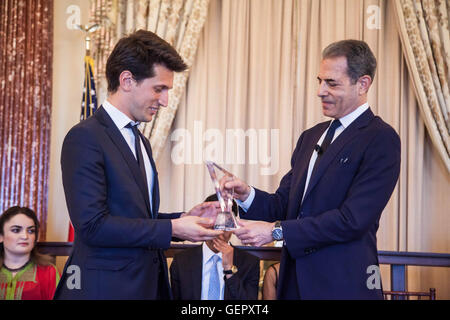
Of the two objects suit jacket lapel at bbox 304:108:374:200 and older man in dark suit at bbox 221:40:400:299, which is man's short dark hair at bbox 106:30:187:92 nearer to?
older man in dark suit at bbox 221:40:400:299

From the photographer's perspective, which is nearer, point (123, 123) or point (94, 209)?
point (94, 209)

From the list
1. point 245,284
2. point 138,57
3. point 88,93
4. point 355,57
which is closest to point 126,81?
point 138,57

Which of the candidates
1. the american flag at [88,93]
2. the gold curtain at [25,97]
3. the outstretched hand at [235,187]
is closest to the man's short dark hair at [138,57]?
the outstretched hand at [235,187]

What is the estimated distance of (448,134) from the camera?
4.73 metres

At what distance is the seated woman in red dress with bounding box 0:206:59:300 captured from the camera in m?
3.76

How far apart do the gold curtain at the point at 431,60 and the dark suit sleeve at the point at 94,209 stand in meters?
3.24

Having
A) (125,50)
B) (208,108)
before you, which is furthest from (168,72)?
(208,108)

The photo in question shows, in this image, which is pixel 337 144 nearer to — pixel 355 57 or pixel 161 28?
pixel 355 57

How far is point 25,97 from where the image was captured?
5.08m

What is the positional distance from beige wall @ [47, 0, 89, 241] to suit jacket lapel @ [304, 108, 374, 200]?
3346mm

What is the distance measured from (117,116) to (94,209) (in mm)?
446

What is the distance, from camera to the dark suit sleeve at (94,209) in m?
2.14
